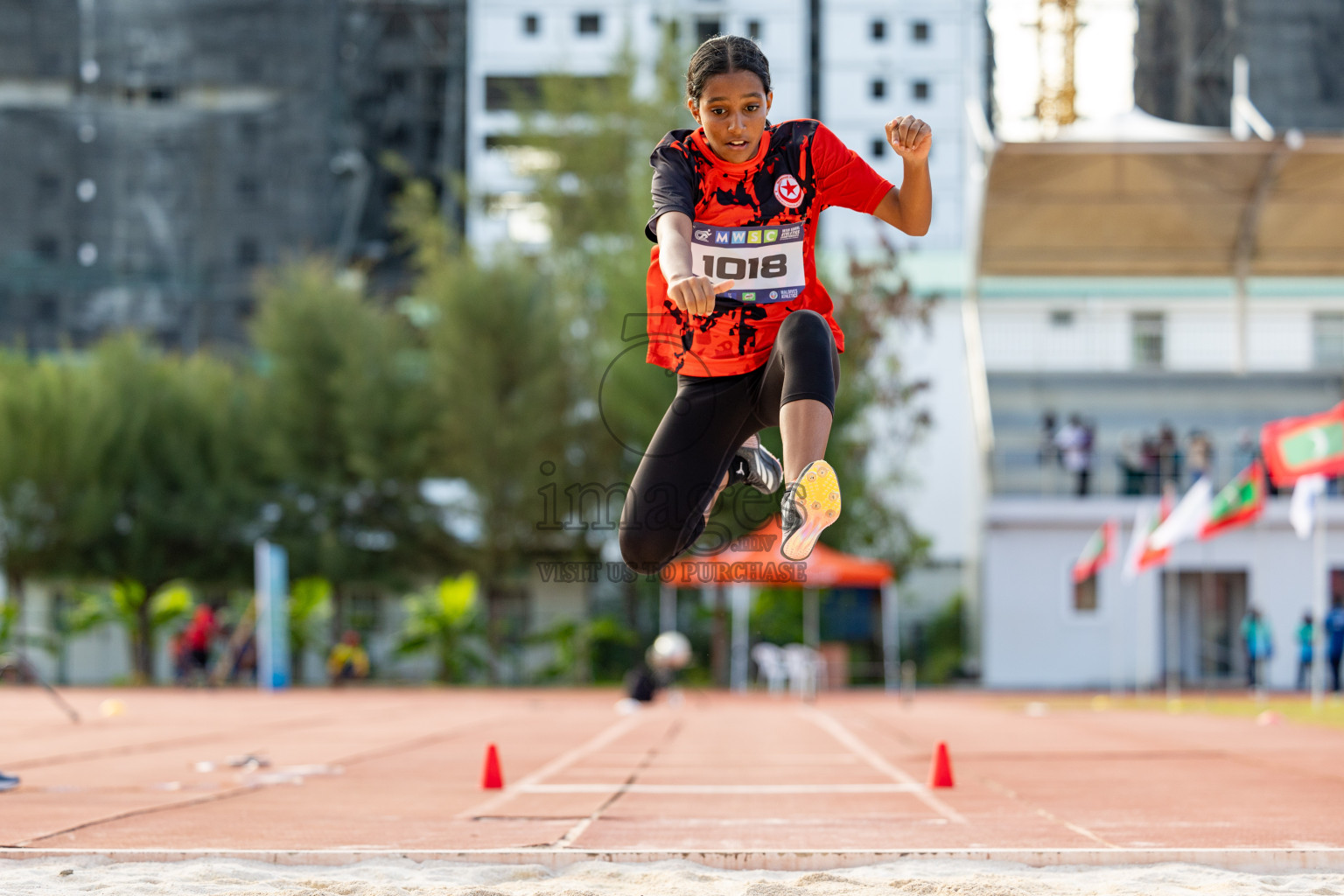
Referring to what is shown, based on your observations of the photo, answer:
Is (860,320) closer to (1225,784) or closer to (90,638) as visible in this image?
(90,638)

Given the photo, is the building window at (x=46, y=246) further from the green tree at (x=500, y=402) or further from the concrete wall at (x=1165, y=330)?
the concrete wall at (x=1165, y=330)

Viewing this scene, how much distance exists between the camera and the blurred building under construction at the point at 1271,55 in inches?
2224

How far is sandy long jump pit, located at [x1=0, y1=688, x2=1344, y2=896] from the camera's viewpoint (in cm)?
611

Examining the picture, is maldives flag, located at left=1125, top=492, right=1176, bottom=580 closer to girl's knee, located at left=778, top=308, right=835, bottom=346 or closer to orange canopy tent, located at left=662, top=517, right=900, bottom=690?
orange canopy tent, located at left=662, top=517, right=900, bottom=690

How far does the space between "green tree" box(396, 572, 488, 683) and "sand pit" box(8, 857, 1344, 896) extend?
88.1 ft

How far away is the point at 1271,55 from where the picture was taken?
186 ft

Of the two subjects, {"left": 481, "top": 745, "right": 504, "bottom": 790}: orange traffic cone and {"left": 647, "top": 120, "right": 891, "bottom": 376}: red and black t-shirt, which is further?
{"left": 481, "top": 745, "right": 504, "bottom": 790}: orange traffic cone

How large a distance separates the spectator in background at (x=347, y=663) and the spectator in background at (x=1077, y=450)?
15693 mm

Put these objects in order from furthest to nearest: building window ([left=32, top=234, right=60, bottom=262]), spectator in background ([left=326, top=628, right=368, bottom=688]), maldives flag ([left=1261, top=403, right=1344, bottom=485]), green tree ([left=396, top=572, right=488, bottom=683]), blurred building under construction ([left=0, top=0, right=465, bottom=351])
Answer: building window ([left=32, top=234, right=60, bottom=262]) → blurred building under construction ([left=0, top=0, right=465, bottom=351]) → green tree ([left=396, top=572, right=488, bottom=683]) → spectator in background ([left=326, top=628, right=368, bottom=688]) → maldives flag ([left=1261, top=403, right=1344, bottom=485])

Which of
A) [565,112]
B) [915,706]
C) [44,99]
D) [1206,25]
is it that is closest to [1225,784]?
[915,706]

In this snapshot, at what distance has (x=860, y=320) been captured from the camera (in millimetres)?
35688

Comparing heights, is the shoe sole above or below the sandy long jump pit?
above

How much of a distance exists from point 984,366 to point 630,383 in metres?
8.68

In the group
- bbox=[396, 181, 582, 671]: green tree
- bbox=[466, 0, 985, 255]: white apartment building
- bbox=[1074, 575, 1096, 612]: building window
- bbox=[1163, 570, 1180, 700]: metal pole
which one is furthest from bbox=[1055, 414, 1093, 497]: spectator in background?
bbox=[466, 0, 985, 255]: white apartment building
